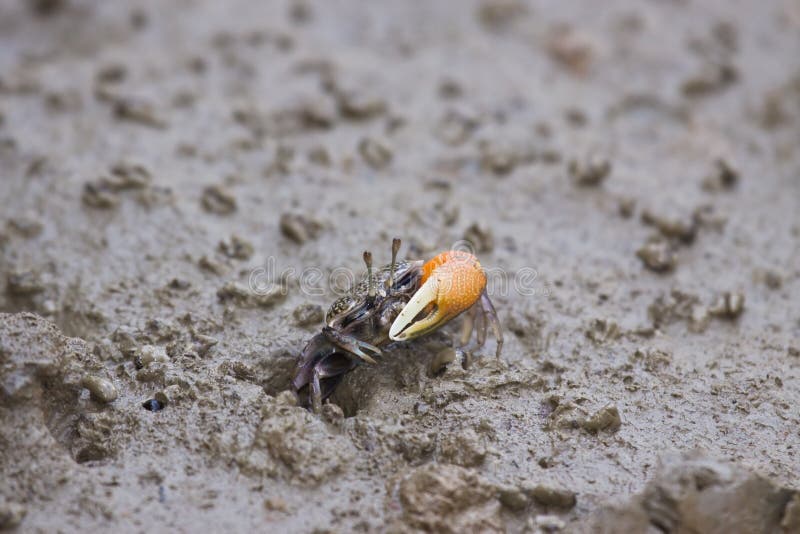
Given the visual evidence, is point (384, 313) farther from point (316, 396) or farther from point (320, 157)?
point (320, 157)

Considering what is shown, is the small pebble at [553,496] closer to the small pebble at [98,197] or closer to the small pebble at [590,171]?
the small pebble at [590,171]

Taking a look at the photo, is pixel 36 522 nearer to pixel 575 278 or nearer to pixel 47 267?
pixel 47 267

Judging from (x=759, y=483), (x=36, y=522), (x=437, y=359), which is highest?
(x=759, y=483)

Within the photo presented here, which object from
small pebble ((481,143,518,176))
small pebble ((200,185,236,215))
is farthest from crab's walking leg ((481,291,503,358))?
small pebble ((200,185,236,215))

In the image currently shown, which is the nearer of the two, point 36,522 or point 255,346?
point 36,522

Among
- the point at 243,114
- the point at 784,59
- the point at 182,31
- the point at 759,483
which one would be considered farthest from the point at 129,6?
the point at 759,483

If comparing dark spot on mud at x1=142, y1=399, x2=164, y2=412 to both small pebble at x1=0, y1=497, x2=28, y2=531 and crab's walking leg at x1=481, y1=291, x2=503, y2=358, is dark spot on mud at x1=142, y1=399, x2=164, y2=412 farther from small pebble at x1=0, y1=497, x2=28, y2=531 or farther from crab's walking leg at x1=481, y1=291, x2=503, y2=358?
crab's walking leg at x1=481, y1=291, x2=503, y2=358
